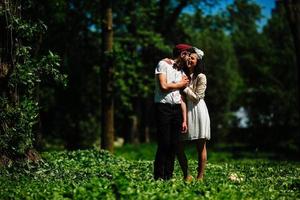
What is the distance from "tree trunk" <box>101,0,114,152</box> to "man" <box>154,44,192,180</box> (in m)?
10.3

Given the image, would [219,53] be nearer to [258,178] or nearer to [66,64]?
[66,64]

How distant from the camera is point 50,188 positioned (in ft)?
27.0

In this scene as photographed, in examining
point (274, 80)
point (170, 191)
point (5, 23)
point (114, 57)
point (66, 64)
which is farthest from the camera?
point (274, 80)

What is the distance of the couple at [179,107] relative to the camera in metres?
9.54

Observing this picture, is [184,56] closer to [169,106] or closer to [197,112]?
[169,106]

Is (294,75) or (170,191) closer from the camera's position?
(170,191)

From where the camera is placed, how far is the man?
9516 millimetres

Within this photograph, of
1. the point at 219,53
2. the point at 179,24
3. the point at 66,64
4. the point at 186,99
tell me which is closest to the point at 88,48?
the point at 66,64

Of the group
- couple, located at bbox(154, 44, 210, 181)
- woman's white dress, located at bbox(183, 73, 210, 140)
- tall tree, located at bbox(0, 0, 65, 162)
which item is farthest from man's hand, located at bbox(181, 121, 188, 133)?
tall tree, located at bbox(0, 0, 65, 162)

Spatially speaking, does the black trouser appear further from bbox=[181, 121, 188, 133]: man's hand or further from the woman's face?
the woman's face

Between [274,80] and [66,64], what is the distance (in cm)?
1172

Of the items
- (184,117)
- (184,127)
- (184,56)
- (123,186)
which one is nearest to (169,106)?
(184,117)

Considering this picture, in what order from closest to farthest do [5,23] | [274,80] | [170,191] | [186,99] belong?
1. [170,191]
2. [186,99]
3. [5,23]
4. [274,80]

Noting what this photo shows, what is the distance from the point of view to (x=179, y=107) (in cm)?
967
